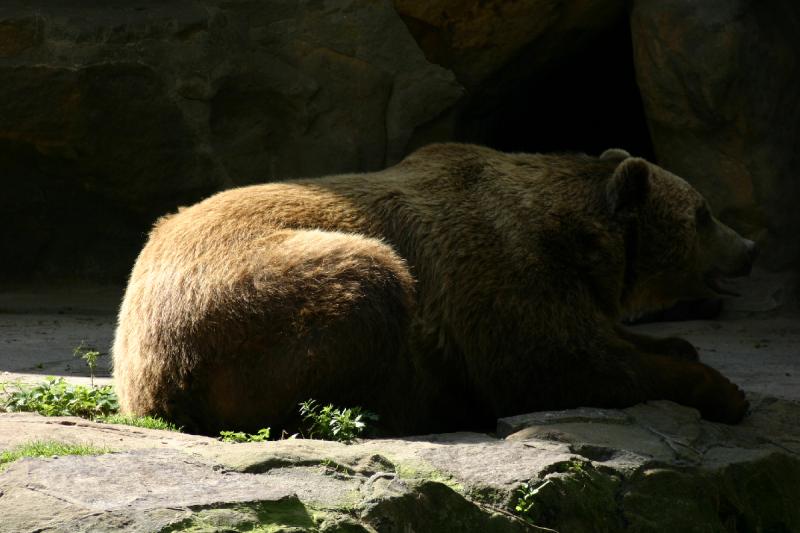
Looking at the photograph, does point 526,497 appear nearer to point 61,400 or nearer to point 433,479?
point 433,479

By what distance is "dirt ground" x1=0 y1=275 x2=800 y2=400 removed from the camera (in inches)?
289

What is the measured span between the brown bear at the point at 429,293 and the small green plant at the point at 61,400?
0.22m

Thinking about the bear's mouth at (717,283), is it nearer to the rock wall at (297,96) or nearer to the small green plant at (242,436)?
the small green plant at (242,436)

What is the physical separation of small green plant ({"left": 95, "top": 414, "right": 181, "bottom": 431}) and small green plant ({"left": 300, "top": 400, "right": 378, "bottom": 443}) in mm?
591

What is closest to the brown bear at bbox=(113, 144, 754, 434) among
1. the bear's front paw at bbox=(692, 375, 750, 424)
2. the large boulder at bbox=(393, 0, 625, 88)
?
the bear's front paw at bbox=(692, 375, 750, 424)

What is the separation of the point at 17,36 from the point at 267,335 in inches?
223

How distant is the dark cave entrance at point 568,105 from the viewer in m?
10.9

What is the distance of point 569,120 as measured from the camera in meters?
12.1

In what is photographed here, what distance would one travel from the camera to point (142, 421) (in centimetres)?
514

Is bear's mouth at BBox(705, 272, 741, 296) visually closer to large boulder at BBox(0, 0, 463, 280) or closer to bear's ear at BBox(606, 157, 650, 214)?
bear's ear at BBox(606, 157, 650, 214)

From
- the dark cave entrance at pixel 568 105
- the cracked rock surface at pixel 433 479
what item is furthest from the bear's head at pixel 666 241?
the dark cave entrance at pixel 568 105

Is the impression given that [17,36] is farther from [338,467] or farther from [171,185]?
[338,467]

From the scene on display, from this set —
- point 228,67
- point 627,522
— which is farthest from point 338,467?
point 228,67

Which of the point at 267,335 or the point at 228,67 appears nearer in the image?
the point at 267,335
